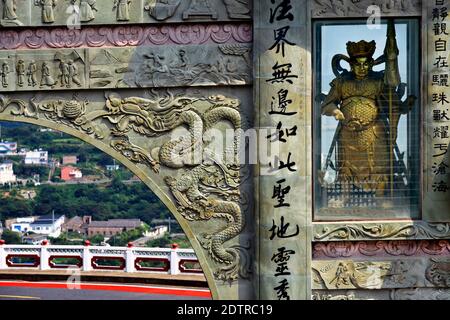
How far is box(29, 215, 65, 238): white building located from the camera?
48.6 ft

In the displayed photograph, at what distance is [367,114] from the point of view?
5.63 meters

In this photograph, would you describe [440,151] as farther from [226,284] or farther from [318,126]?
[226,284]

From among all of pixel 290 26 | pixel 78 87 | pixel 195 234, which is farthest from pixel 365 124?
pixel 78 87

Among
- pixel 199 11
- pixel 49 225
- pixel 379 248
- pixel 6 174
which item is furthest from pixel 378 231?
pixel 6 174

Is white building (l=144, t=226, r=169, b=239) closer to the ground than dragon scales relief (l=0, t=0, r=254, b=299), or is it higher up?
closer to the ground

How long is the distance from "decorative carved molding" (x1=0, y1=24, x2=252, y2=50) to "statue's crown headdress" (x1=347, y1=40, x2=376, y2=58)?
0.69 metres

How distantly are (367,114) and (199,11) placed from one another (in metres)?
1.33

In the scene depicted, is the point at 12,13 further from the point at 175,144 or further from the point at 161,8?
the point at 175,144

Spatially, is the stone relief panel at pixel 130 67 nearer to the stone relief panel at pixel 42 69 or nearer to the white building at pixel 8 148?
→ the stone relief panel at pixel 42 69

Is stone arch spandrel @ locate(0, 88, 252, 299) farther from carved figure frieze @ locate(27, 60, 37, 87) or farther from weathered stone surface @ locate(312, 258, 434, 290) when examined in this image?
weathered stone surface @ locate(312, 258, 434, 290)

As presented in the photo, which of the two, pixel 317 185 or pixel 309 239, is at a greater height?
pixel 317 185

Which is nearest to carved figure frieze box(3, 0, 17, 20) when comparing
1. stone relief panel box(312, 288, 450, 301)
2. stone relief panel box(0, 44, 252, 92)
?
stone relief panel box(0, 44, 252, 92)

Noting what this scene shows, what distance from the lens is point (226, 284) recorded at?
18.5 feet

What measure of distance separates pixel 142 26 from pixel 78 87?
1.95ft
